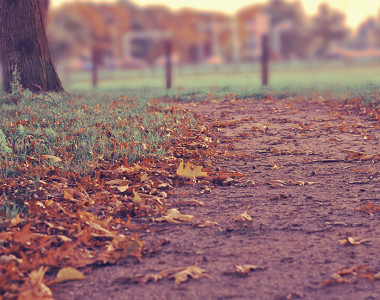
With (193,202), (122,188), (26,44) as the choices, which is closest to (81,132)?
(122,188)

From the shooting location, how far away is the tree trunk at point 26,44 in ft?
32.7

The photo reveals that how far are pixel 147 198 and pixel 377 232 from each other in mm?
1874

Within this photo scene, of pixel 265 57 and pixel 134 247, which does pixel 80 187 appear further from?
pixel 265 57

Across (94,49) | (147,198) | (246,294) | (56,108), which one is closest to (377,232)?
(246,294)

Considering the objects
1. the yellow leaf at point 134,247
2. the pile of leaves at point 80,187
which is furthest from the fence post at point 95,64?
the yellow leaf at point 134,247

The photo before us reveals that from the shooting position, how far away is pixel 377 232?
11.1 ft

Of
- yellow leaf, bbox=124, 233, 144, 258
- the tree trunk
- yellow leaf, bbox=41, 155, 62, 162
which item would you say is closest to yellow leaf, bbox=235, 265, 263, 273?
yellow leaf, bbox=124, 233, 144, 258

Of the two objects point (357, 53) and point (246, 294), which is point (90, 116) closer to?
point (246, 294)

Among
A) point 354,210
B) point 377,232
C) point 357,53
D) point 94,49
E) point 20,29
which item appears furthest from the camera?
point 357,53

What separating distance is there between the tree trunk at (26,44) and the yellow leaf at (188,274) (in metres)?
7.90

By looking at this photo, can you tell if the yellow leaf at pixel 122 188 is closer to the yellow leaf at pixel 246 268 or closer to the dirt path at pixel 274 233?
the dirt path at pixel 274 233

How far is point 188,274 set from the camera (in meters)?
2.77

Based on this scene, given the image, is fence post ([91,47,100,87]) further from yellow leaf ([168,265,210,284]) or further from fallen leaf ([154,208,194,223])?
yellow leaf ([168,265,210,284])

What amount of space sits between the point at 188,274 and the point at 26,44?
8.61 metres
